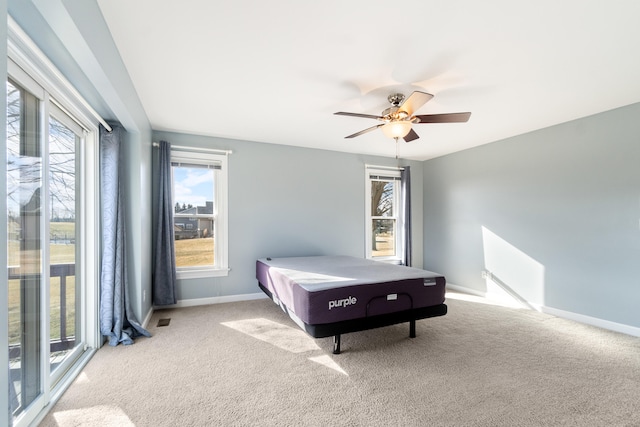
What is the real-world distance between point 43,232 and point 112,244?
913 mm

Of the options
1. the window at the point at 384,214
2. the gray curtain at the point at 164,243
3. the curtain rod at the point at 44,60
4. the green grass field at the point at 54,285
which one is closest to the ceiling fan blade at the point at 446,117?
the window at the point at 384,214

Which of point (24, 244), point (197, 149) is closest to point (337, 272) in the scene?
point (24, 244)

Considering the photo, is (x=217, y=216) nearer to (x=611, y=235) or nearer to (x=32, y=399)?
(x=32, y=399)

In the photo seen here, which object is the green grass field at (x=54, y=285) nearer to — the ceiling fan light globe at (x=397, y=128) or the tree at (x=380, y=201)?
the ceiling fan light globe at (x=397, y=128)

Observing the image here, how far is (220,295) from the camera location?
4121 millimetres

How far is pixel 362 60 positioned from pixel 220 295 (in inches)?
140

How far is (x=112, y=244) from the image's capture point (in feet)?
8.79

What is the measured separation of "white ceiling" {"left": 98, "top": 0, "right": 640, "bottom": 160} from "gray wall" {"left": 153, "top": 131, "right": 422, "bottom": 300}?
0.98 metres

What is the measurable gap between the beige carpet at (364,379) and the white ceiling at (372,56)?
7.94 ft

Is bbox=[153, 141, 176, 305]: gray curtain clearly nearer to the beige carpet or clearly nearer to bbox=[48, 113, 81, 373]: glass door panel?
the beige carpet

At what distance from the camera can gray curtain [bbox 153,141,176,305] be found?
12.2 feet

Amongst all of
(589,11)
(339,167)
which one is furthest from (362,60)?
(339,167)

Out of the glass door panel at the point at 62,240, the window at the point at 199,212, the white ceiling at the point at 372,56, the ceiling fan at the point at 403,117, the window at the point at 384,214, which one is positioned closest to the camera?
the white ceiling at the point at 372,56

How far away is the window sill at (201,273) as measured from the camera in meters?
3.92
